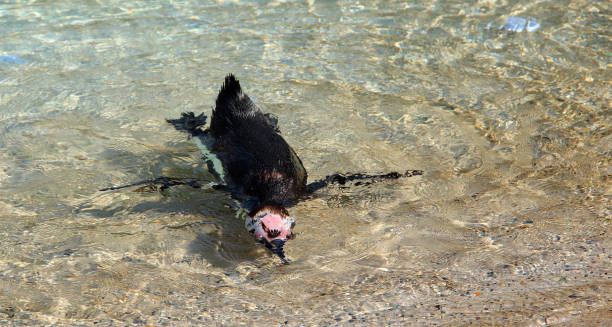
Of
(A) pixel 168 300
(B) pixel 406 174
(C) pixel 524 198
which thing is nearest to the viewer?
(A) pixel 168 300

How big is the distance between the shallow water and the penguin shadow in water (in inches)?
5.8

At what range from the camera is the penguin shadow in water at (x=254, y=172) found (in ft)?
11.0

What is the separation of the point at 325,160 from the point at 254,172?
107 cm

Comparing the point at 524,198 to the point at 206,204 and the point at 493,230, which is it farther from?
the point at 206,204

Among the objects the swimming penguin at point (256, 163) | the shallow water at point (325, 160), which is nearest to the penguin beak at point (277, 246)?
the swimming penguin at point (256, 163)

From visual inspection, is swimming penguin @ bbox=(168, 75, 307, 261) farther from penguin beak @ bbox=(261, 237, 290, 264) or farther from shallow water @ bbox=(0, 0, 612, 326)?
shallow water @ bbox=(0, 0, 612, 326)

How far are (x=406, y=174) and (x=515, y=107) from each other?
6.11 ft

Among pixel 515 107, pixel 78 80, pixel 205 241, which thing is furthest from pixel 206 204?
pixel 515 107

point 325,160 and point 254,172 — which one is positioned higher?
point 254,172

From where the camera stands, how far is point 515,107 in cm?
538

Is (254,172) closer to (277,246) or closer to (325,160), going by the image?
(277,246)

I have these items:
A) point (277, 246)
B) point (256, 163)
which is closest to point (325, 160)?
point (256, 163)

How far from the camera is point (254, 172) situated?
146 inches

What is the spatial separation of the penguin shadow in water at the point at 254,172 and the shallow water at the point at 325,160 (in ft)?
0.48
